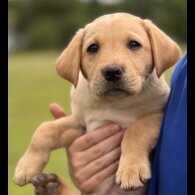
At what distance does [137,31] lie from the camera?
3.93 meters

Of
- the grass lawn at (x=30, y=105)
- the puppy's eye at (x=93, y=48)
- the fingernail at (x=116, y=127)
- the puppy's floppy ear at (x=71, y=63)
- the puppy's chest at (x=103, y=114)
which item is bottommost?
the grass lawn at (x=30, y=105)

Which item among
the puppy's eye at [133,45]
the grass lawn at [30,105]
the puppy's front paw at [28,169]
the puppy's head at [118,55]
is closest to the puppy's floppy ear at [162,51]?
the puppy's head at [118,55]

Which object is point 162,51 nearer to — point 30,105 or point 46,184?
point 46,184

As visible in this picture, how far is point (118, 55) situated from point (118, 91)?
0.22 m

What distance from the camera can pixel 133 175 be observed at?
3.62 metres

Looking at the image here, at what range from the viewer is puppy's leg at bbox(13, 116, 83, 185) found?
13.4 ft

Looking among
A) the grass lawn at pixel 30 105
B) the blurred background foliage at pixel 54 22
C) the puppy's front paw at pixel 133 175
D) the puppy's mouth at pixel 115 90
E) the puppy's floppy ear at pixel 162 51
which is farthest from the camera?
the blurred background foliage at pixel 54 22

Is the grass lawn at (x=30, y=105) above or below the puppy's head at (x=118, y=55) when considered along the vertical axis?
below

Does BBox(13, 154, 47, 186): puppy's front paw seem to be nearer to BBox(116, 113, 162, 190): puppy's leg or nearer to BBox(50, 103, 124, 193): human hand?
BBox(50, 103, 124, 193): human hand

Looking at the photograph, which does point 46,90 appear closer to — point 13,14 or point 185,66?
point 185,66

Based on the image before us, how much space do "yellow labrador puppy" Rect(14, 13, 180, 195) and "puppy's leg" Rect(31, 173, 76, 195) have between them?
0.01 m

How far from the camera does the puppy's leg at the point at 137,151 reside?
3617 mm

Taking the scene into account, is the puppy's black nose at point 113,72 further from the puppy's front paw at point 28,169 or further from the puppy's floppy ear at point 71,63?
the puppy's front paw at point 28,169
